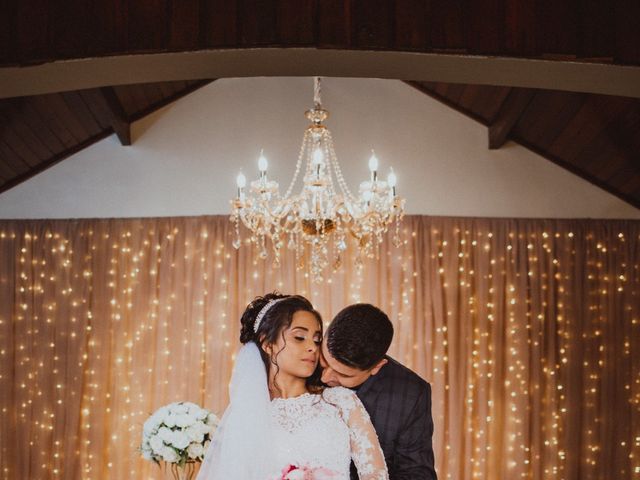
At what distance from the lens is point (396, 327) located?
239 inches

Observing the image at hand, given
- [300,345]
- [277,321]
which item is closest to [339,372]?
[300,345]

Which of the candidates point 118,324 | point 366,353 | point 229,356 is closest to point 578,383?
point 229,356

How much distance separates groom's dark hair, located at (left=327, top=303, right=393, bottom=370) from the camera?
237 centimetres

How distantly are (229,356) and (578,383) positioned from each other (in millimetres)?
2851

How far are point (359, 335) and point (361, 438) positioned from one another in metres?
0.36

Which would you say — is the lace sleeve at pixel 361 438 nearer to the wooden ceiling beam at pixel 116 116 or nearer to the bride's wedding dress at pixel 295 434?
the bride's wedding dress at pixel 295 434

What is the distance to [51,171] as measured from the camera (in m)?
6.36

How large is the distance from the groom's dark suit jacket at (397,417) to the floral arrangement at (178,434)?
190 cm

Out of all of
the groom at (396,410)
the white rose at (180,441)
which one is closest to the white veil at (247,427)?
the groom at (396,410)

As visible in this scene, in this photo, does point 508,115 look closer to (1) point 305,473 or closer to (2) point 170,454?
(2) point 170,454

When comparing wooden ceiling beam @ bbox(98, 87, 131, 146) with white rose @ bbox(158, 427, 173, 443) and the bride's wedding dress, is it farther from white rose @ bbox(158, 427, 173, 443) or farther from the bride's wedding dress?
the bride's wedding dress

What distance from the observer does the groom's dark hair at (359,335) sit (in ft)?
7.77

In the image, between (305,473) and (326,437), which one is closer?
(305,473)

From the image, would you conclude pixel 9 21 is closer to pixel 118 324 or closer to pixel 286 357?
pixel 286 357
